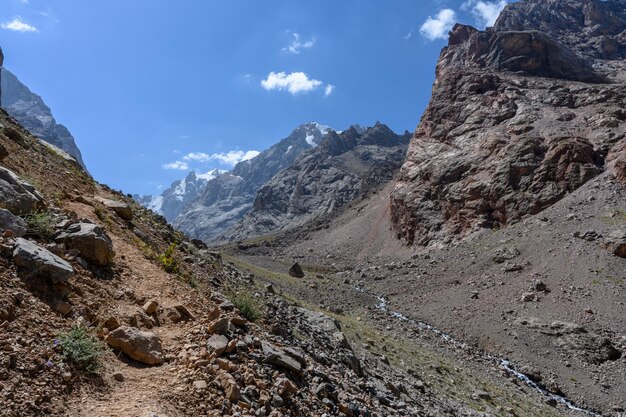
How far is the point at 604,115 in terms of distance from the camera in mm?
→ 81500

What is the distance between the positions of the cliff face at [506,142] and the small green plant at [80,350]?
248 feet

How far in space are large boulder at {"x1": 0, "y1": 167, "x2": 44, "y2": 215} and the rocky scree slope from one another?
0.03 m

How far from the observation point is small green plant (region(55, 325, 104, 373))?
697 cm

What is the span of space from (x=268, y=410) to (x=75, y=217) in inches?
272

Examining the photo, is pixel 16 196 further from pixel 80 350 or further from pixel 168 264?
pixel 80 350

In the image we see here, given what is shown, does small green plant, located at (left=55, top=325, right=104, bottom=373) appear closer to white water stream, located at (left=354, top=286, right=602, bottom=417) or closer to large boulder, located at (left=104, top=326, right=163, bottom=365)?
large boulder, located at (left=104, top=326, right=163, bottom=365)

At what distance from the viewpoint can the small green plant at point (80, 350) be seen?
6.97 m

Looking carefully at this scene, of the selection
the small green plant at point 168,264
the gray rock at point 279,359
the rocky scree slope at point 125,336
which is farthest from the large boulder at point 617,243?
the small green plant at point 168,264

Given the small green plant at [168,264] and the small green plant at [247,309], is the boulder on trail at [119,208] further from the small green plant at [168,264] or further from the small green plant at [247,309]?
the small green plant at [247,309]

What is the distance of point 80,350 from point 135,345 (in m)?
1.12

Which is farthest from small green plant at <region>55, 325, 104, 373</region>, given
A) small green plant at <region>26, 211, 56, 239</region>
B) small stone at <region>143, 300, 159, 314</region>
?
small green plant at <region>26, 211, 56, 239</region>

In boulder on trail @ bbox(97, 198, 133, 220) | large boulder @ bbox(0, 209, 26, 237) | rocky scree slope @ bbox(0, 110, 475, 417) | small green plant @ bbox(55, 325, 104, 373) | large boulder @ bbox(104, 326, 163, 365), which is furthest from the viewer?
boulder on trail @ bbox(97, 198, 133, 220)

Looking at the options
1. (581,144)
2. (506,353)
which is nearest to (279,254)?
(581,144)

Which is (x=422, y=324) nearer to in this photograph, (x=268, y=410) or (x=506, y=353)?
(x=506, y=353)
